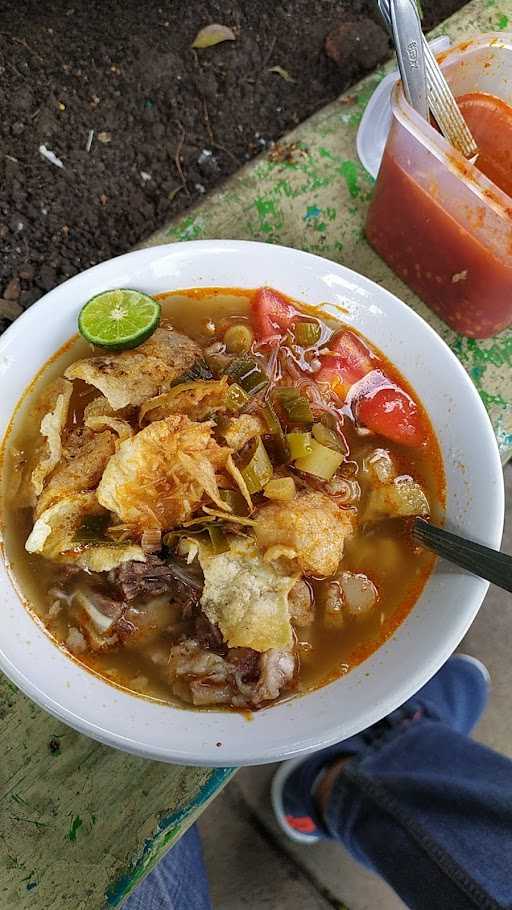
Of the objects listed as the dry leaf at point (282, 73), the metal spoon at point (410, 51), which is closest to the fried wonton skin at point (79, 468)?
the metal spoon at point (410, 51)

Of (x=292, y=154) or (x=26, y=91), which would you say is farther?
(x=26, y=91)

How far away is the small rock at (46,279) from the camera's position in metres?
2.56

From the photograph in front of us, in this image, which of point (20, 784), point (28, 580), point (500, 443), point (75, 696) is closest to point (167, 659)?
point (75, 696)

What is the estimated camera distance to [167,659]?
1.81 m

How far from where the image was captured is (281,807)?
315 cm

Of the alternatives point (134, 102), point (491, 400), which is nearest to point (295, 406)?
point (491, 400)

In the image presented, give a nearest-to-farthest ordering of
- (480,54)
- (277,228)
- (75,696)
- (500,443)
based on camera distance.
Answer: (75,696)
(480,54)
(500,443)
(277,228)

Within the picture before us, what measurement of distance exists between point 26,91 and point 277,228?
110 cm

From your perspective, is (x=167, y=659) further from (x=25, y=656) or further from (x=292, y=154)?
(x=292, y=154)

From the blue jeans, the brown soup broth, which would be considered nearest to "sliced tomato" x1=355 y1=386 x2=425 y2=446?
the brown soup broth

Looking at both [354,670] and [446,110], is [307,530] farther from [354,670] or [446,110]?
[446,110]

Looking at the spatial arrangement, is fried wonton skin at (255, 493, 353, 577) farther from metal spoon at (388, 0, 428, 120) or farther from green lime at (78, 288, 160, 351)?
metal spoon at (388, 0, 428, 120)

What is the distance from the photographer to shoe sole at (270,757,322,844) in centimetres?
313

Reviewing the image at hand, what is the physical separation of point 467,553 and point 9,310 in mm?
1695
